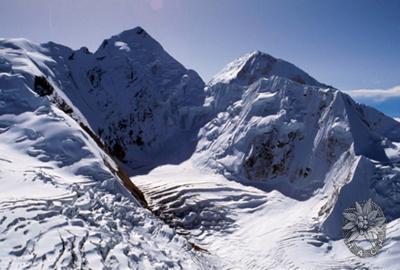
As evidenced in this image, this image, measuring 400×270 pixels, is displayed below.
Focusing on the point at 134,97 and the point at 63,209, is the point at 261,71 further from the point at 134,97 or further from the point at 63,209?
the point at 63,209

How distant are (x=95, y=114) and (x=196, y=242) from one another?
1788 inches

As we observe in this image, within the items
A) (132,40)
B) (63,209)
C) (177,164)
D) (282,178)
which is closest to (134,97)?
(132,40)

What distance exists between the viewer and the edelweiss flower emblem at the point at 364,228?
2770 cm

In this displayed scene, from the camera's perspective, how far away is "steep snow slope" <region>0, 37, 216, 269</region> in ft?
47.8

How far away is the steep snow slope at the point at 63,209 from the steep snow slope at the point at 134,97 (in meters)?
32.9

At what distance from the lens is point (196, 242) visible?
32.5 m

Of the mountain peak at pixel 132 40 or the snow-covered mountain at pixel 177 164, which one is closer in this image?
the snow-covered mountain at pixel 177 164

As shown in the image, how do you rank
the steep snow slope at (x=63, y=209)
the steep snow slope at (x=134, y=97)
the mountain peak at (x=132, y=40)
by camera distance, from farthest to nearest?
the mountain peak at (x=132, y=40) → the steep snow slope at (x=134, y=97) → the steep snow slope at (x=63, y=209)

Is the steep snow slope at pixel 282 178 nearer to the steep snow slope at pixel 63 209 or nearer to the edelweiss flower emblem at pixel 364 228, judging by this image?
the edelweiss flower emblem at pixel 364 228

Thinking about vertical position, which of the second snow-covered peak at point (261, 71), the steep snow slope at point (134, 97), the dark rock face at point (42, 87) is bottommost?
the steep snow slope at point (134, 97)

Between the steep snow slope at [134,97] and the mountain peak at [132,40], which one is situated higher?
the mountain peak at [132,40]

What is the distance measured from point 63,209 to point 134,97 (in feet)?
192

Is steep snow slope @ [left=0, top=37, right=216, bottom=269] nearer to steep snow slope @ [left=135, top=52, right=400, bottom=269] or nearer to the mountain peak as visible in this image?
steep snow slope @ [left=135, top=52, right=400, bottom=269]

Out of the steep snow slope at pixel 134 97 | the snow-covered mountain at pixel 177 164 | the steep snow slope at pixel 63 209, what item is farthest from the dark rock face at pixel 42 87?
the steep snow slope at pixel 134 97
